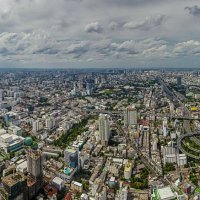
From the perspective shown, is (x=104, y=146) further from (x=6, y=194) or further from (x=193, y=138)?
(x=6, y=194)

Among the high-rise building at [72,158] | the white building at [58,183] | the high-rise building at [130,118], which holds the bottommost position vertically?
the white building at [58,183]

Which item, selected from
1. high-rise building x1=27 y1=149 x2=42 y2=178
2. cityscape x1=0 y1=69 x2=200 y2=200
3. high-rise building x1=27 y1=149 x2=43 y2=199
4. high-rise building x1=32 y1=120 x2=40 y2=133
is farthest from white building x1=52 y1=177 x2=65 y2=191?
high-rise building x1=32 y1=120 x2=40 y2=133

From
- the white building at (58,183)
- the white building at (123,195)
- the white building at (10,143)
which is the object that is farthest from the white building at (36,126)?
the white building at (123,195)

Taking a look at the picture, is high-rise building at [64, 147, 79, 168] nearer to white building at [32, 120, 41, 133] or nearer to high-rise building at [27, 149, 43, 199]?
high-rise building at [27, 149, 43, 199]

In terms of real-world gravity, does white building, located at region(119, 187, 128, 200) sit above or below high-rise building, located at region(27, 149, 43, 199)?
below

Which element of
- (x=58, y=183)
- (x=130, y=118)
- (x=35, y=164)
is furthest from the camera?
(x=130, y=118)

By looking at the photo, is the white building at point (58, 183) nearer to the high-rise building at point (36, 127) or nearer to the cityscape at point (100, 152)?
the cityscape at point (100, 152)

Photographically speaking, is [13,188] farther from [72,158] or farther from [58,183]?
[72,158]

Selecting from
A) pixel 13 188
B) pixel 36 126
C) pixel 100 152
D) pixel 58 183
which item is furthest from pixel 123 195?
pixel 36 126

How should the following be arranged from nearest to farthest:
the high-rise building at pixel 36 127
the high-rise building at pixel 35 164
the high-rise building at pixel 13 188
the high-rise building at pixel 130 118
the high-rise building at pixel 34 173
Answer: the high-rise building at pixel 13 188 → the high-rise building at pixel 34 173 → the high-rise building at pixel 35 164 → the high-rise building at pixel 36 127 → the high-rise building at pixel 130 118

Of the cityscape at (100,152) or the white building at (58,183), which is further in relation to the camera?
the white building at (58,183)

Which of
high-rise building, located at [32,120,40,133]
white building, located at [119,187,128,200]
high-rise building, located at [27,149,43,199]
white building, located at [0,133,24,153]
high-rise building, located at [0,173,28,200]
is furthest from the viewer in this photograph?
high-rise building, located at [32,120,40,133]

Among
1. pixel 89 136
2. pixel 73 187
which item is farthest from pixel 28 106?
pixel 73 187
